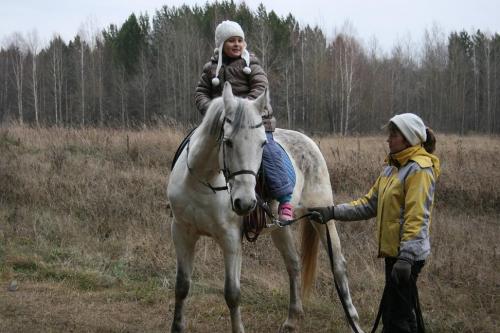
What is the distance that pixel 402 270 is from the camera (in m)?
2.86

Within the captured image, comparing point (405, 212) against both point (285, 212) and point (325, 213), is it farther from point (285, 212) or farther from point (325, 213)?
point (285, 212)

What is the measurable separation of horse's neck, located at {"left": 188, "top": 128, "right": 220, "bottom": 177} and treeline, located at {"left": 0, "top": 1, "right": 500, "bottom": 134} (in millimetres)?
29477

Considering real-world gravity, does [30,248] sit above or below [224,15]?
below

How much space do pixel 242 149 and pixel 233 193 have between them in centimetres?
27

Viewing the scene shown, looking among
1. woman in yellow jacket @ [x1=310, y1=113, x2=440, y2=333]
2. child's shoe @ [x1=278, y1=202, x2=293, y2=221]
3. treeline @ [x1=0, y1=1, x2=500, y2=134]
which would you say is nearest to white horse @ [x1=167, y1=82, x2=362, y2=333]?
child's shoe @ [x1=278, y1=202, x2=293, y2=221]

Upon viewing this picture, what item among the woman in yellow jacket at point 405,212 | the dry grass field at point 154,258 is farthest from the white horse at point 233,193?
the woman in yellow jacket at point 405,212

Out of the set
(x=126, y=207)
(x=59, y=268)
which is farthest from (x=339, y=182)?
(x=59, y=268)

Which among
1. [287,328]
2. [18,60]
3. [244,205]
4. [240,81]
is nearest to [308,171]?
[240,81]

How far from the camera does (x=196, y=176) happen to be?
3844 millimetres

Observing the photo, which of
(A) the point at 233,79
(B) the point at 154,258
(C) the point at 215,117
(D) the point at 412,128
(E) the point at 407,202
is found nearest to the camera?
(E) the point at 407,202

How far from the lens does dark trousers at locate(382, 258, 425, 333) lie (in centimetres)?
310

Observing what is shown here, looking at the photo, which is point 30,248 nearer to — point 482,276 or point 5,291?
point 5,291

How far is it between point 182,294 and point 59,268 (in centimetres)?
253

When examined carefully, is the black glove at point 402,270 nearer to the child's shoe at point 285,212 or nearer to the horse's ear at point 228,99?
the child's shoe at point 285,212
